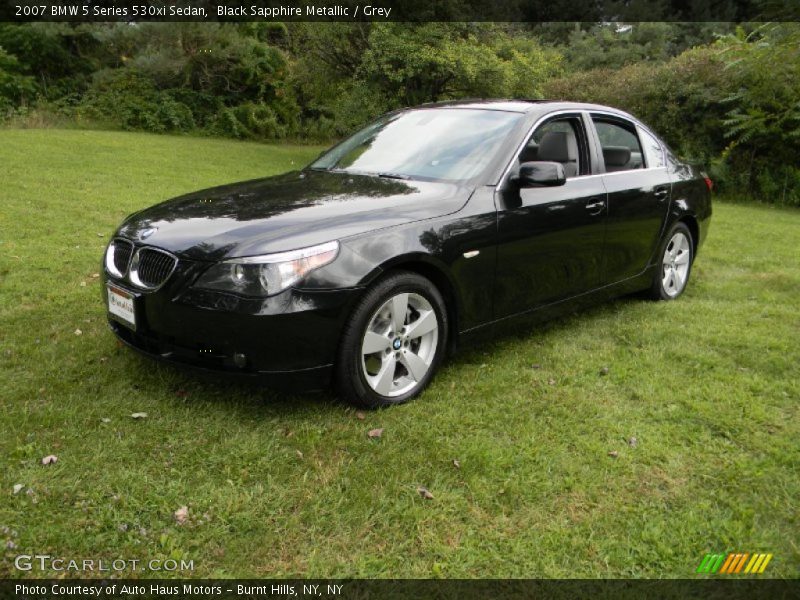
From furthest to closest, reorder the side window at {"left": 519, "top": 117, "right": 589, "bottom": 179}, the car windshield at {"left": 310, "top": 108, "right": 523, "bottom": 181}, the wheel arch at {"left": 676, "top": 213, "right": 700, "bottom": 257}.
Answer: the wheel arch at {"left": 676, "top": 213, "right": 700, "bottom": 257} → the side window at {"left": 519, "top": 117, "right": 589, "bottom": 179} → the car windshield at {"left": 310, "top": 108, "right": 523, "bottom": 181}

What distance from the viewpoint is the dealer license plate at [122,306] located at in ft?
10.8

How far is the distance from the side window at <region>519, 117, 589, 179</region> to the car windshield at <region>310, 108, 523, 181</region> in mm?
207

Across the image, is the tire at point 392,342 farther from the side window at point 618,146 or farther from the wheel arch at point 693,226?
the wheel arch at point 693,226

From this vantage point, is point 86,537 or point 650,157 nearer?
point 86,537

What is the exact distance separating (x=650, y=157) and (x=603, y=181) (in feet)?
3.04

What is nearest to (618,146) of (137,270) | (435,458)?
(435,458)

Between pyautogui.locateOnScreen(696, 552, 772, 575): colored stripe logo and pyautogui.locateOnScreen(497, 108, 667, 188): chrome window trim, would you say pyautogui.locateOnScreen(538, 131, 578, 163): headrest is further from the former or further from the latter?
pyautogui.locateOnScreen(696, 552, 772, 575): colored stripe logo

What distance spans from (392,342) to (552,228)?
4.45 feet

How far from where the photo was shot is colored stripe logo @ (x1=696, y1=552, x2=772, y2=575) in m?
2.45

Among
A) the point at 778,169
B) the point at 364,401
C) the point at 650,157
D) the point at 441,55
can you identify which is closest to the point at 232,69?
the point at 441,55

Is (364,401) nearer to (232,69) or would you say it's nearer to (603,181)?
(603,181)

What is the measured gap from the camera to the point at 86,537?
2.41 metres

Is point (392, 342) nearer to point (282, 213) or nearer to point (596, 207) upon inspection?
point (282, 213)

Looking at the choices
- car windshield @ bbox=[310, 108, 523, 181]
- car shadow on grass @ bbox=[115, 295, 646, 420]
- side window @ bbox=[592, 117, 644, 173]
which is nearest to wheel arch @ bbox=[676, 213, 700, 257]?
side window @ bbox=[592, 117, 644, 173]
